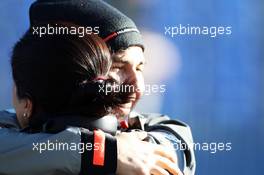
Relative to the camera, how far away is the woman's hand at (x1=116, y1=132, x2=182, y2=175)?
0.70m

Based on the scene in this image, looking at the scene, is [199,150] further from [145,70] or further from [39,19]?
[39,19]

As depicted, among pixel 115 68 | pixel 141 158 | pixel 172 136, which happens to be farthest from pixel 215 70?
pixel 141 158

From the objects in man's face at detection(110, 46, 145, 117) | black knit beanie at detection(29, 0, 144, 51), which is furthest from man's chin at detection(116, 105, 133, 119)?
black knit beanie at detection(29, 0, 144, 51)

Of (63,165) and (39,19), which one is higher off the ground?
(39,19)

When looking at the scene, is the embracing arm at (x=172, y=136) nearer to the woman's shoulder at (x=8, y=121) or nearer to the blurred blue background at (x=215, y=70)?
the woman's shoulder at (x=8, y=121)

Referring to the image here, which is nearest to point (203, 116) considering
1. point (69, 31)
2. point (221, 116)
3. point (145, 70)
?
point (221, 116)

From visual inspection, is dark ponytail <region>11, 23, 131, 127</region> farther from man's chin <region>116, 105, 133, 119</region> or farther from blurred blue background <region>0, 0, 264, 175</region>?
blurred blue background <region>0, 0, 264, 175</region>

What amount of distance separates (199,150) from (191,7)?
1.14 feet

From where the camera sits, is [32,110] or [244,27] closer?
[32,110]

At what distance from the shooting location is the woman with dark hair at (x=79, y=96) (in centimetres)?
69

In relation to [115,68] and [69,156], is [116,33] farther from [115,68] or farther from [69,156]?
[69,156]

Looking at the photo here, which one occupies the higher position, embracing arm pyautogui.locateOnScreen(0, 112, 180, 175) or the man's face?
the man's face

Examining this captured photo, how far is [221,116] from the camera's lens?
133 centimetres

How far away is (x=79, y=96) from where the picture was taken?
2.31ft
